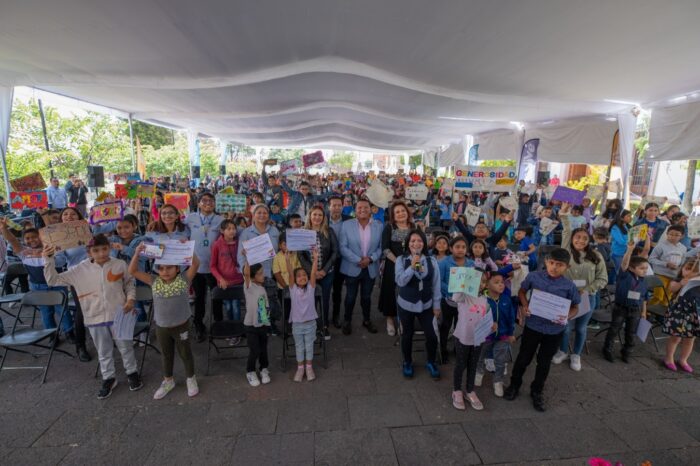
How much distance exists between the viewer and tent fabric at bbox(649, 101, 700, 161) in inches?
336

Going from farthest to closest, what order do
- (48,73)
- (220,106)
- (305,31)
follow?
1. (220,106)
2. (48,73)
3. (305,31)

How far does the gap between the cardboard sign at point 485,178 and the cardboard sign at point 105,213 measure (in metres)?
6.96

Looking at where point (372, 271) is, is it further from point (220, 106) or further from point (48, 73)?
point (220, 106)

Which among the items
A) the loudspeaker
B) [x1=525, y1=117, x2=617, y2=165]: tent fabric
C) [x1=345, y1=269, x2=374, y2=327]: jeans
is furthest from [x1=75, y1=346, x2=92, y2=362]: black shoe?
[x1=525, y1=117, x2=617, y2=165]: tent fabric

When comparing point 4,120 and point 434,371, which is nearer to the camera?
point 434,371

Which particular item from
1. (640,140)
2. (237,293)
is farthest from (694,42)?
(640,140)

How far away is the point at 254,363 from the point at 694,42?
8.61m

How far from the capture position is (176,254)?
352 cm

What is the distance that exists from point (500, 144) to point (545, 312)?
17.1 meters

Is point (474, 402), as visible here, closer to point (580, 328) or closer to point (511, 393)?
point (511, 393)

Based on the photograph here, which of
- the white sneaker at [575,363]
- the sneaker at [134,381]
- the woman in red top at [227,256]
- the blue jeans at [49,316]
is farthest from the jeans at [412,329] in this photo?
the blue jeans at [49,316]

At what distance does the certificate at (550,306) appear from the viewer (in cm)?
328

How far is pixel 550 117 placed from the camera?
14.1 metres

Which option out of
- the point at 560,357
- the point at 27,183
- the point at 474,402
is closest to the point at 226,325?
the point at 474,402
